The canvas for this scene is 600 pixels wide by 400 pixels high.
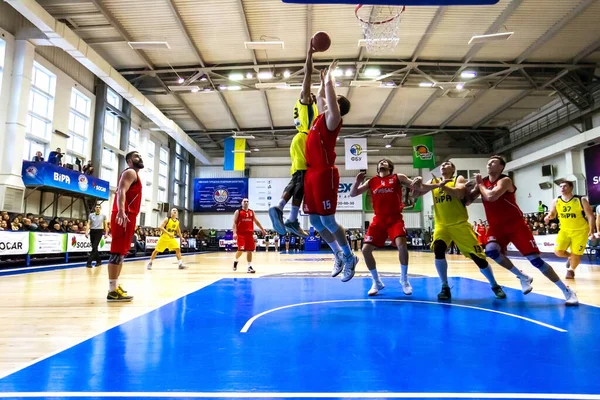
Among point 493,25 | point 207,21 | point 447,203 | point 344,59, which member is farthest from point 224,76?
point 447,203

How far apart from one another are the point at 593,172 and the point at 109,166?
23.1 meters

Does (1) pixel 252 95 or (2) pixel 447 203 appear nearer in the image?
(2) pixel 447 203

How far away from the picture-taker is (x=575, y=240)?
767cm

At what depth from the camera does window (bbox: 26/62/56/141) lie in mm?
14078

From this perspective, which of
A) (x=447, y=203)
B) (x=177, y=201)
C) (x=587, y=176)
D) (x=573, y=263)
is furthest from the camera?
(x=177, y=201)

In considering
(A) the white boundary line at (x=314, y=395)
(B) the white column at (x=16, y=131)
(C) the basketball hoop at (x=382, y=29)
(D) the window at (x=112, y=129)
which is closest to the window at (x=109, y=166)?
(D) the window at (x=112, y=129)

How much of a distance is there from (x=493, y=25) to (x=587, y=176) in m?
9.48

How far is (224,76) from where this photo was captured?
1772 centimetres

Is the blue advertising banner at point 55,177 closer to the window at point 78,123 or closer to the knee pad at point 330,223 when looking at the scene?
the window at point 78,123

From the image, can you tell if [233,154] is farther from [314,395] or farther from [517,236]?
[314,395]

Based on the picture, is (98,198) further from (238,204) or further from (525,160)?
(525,160)

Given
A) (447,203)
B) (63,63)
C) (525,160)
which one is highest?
(63,63)

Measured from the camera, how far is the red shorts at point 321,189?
3.99 metres

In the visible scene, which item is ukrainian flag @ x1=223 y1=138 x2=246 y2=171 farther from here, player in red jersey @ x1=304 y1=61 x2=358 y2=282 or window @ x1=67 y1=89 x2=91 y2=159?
player in red jersey @ x1=304 y1=61 x2=358 y2=282
